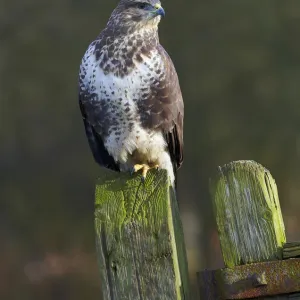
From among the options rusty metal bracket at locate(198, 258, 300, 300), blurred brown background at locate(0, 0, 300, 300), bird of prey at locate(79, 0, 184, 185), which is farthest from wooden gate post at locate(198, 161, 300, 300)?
blurred brown background at locate(0, 0, 300, 300)

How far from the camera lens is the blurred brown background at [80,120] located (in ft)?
37.1

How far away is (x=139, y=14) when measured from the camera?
4.63 metres

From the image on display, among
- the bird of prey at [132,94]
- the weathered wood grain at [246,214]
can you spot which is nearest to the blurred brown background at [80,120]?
the bird of prey at [132,94]

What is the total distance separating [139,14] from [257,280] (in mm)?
2478

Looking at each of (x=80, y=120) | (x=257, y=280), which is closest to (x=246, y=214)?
(x=257, y=280)

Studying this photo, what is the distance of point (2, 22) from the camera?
12.1 metres

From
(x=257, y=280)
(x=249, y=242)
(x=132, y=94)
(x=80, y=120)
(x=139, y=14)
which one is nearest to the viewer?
(x=257, y=280)

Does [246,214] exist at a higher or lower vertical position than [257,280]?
higher

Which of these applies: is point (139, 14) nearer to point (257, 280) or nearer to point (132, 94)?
point (132, 94)

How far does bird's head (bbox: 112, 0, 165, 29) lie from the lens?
15.1ft

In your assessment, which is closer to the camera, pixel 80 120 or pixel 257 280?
pixel 257 280

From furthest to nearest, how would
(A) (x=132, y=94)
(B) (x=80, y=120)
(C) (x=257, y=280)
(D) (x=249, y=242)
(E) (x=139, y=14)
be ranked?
(B) (x=80, y=120) < (E) (x=139, y=14) < (A) (x=132, y=94) < (D) (x=249, y=242) < (C) (x=257, y=280)

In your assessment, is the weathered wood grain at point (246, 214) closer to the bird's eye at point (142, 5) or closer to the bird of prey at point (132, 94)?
the bird of prey at point (132, 94)

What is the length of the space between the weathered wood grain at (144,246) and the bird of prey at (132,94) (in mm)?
1624
